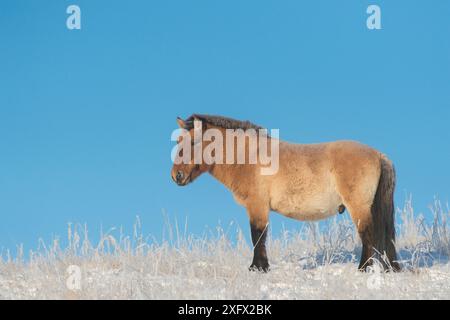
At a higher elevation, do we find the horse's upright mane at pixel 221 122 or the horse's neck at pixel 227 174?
the horse's upright mane at pixel 221 122

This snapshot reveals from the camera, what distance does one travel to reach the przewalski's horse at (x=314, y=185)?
9148 mm

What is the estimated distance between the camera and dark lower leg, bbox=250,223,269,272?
365 inches

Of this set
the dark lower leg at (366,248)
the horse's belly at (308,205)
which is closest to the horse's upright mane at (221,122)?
the horse's belly at (308,205)

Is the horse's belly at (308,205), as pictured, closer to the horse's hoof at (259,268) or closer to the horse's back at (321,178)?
the horse's back at (321,178)

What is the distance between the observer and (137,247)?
1010cm

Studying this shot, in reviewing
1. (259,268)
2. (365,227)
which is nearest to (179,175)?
(259,268)

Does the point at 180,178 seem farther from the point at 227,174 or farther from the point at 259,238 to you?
the point at 259,238

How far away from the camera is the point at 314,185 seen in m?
Result: 9.38

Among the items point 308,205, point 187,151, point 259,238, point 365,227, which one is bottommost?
point 259,238

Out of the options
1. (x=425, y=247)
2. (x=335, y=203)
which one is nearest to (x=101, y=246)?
(x=335, y=203)

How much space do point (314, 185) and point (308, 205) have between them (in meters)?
0.34

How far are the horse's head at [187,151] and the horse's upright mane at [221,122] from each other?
0.7 inches
